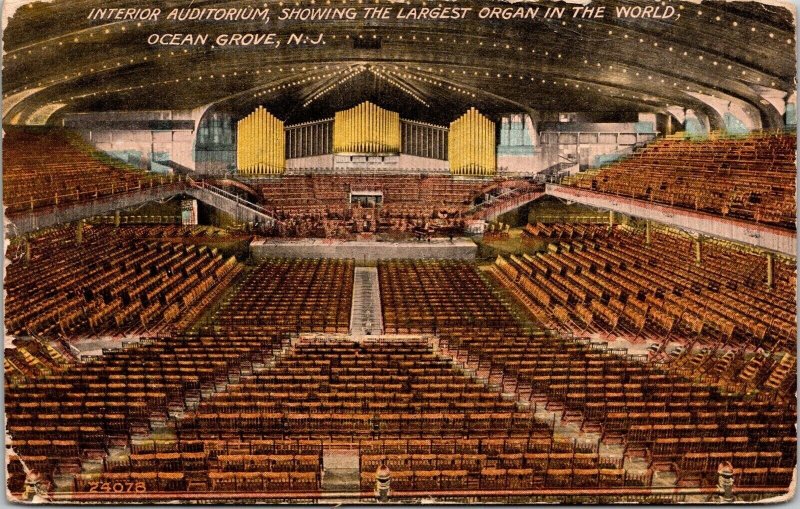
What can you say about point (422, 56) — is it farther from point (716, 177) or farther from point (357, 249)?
point (716, 177)

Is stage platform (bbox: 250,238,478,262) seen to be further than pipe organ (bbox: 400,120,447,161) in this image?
No

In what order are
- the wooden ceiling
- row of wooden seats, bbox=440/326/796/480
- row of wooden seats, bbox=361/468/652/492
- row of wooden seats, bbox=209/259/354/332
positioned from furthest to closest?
row of wooden seats, bbox=209/259/354/332, the wooden ceiling, row of wooden seats, bbox=440/326/796/480, row of wooden seats, bbox=361/468/652/492

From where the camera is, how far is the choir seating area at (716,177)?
823cm

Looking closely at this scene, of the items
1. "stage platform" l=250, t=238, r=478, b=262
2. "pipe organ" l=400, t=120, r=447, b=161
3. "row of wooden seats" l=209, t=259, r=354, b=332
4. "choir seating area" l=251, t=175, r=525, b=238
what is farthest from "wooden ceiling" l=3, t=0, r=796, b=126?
"row of wooden seats" l=209, t=259, r=354, b=332

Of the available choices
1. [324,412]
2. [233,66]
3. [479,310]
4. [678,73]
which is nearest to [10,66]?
[233,66]

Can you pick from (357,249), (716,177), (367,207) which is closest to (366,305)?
(357,249)

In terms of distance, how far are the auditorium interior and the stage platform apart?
40 mm

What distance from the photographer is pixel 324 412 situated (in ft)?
25.1

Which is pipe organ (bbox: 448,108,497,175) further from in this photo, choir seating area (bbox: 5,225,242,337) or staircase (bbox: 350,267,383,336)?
choir seating area (bbox: 5,225,242,337)

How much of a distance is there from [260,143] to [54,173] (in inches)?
98.3

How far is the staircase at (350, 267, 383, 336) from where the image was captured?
873cm

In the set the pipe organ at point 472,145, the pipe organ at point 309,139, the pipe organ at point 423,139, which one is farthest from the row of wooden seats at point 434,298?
the pipe organ at point 309,139

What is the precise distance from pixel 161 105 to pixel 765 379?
7748mm

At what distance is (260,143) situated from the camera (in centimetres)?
920
